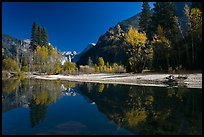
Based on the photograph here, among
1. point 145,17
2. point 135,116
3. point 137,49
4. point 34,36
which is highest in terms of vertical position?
point 34,36

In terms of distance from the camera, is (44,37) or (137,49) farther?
(44,37)

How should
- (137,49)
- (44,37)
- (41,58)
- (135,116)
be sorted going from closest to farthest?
(135,116) → (137,49) → (41,58) → (44,37)

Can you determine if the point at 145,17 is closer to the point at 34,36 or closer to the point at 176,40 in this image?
the point at 176,40

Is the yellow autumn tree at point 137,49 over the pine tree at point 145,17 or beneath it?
beneath

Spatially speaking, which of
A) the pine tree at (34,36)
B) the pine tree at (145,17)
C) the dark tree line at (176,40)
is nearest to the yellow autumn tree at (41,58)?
the pine tree at (34,36)

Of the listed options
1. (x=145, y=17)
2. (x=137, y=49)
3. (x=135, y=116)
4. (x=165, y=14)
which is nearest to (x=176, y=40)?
(x=165, y=14)

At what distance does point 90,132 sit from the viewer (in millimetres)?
7914

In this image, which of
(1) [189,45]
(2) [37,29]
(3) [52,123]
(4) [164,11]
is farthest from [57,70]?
(3) [52,123]

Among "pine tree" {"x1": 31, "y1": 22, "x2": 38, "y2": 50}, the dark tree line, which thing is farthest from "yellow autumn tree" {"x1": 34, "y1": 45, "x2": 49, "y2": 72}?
the dark tree line

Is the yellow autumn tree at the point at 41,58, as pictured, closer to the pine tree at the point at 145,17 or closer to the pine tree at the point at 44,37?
the pine tree at the point at 44,37

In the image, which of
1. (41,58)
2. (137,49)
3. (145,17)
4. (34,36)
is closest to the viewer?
(137,49)

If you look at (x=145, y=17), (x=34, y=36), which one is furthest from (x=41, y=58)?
(x=145, y=17)

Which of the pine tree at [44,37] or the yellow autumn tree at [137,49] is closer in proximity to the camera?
the yellow autumn tree at [137,49]

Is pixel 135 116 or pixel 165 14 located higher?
pixel 165 14
